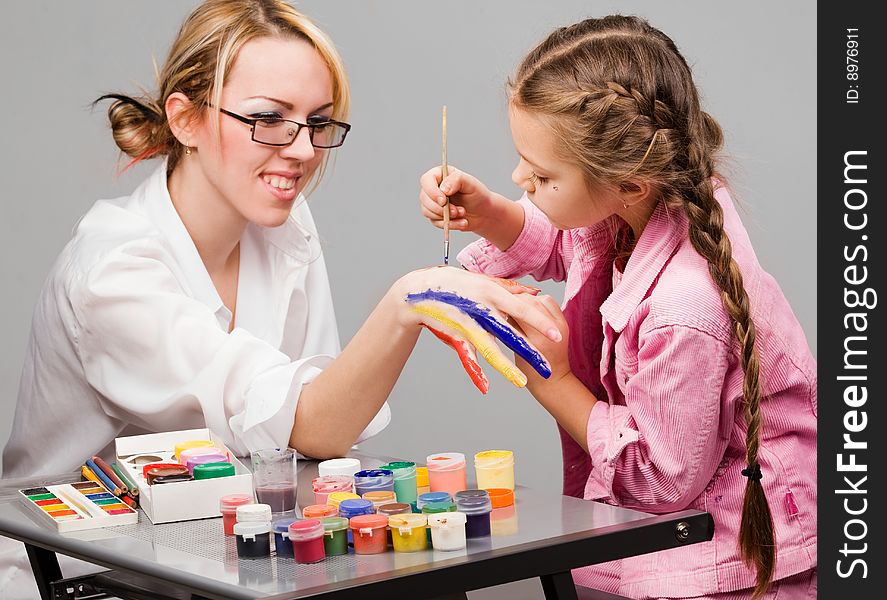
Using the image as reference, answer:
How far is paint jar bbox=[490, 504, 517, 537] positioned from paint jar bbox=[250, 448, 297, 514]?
0.78ft

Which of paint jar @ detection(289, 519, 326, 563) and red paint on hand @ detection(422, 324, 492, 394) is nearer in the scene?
paint jar @ detection(289, 519, 326, 563)

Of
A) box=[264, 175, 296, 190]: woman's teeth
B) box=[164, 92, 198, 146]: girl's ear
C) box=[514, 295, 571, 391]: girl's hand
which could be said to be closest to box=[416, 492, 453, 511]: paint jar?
box=[514, 295, 571, 391]: girl's hand

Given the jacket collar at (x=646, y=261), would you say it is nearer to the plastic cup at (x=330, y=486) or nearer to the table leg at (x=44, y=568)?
the plastic cup at (x=330, y=486)

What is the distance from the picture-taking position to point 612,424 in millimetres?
1667

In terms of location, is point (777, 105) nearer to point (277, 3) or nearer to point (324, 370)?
point (277, 3)

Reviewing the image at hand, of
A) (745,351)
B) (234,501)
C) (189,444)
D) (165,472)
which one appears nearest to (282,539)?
(234,501)

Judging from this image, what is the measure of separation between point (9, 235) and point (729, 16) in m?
1.89

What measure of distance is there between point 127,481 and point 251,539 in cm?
30

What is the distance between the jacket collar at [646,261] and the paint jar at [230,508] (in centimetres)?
56

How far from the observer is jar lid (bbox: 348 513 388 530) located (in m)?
1.30

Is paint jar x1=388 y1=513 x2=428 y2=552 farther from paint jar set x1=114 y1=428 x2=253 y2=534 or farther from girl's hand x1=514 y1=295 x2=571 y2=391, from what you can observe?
girl's hand x1=514 y1=295 x2=571 y2=391

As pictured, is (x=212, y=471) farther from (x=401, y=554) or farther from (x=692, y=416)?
(x=692, y=416)

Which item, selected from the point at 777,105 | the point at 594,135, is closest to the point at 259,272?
the point at 594,135

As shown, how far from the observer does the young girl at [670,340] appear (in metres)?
1.59
